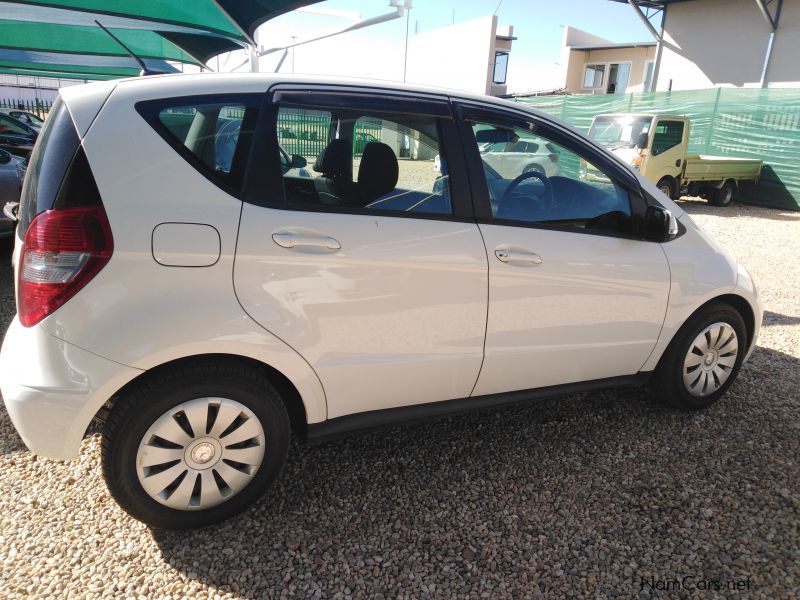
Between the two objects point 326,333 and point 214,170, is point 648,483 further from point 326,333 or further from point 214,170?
point 214,170

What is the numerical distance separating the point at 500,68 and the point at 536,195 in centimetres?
3797

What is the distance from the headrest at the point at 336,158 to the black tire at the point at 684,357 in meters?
2.08

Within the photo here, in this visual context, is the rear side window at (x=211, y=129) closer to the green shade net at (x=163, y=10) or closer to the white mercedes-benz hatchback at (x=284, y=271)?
the white mercedes-benz hatchback at (x=284, y=271)

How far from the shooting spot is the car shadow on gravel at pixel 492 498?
2172 mm

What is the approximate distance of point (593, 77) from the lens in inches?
1181

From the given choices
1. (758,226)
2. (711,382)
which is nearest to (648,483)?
(711,382)

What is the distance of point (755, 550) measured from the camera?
2312 mm

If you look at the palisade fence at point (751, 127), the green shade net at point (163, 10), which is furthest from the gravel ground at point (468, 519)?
the palisade fence at point (751, 127)

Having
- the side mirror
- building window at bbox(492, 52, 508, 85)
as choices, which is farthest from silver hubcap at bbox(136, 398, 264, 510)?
building window at bbox(492, 52, 508, 85)

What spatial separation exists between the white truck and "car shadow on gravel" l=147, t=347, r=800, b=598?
9.32 m

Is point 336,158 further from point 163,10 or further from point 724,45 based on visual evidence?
point 724,45

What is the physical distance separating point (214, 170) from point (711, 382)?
301 centimetres

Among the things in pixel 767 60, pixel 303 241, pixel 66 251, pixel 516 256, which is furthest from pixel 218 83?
pixel 767 60

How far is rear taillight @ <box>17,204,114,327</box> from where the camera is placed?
1.90 m
